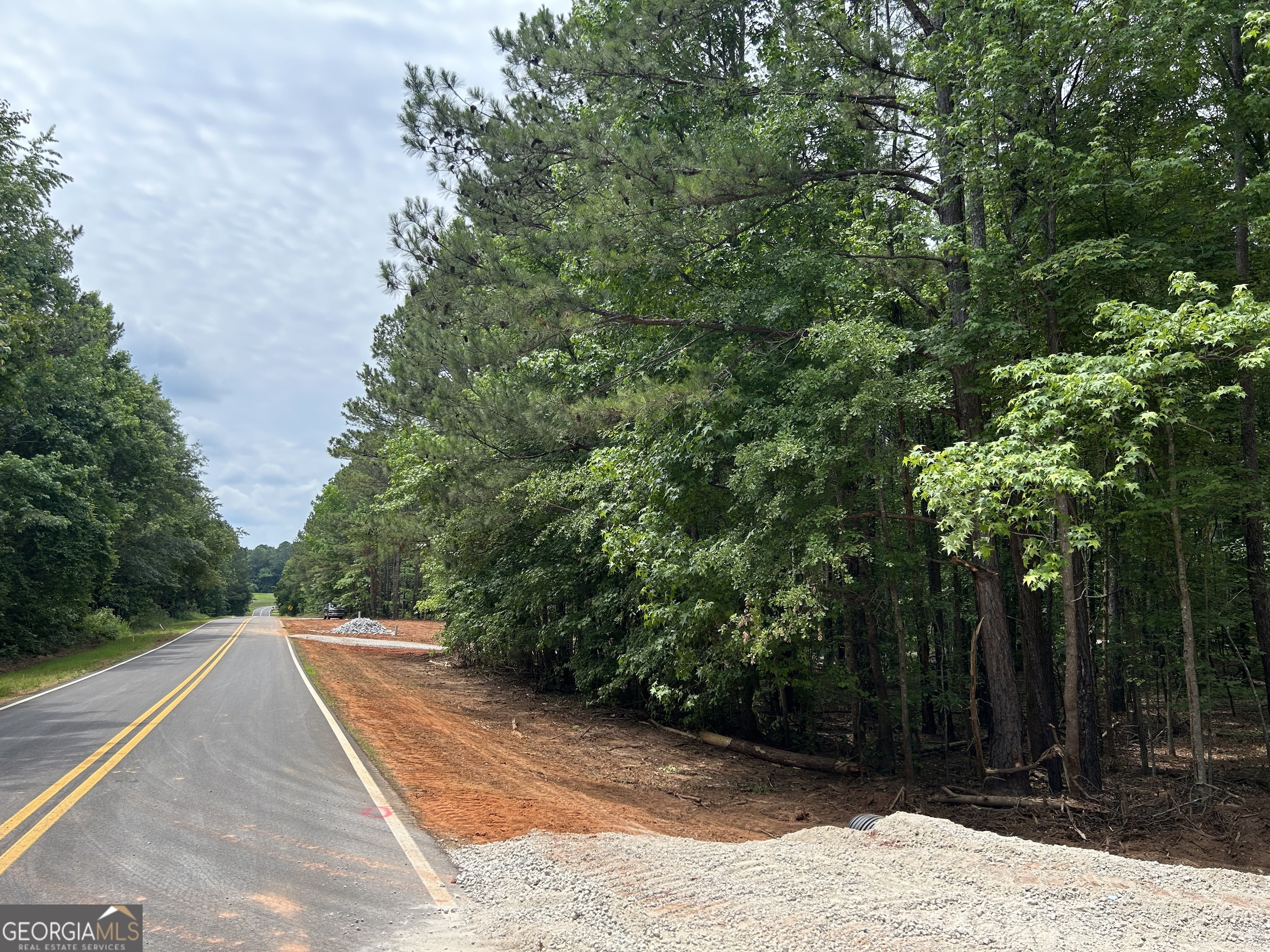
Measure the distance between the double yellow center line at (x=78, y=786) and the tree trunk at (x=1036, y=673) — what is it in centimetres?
1234

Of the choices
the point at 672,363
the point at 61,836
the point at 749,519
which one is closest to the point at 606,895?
the point at 61,836

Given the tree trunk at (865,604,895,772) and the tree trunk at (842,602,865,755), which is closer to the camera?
the tree trunk at (865,604,895,772)

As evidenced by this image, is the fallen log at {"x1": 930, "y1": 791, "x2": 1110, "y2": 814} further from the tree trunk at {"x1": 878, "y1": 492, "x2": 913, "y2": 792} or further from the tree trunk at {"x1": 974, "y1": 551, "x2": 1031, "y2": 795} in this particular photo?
the tree trunk at {"x1": 878, "y1": 492, "x2": 913, "y2": 792}

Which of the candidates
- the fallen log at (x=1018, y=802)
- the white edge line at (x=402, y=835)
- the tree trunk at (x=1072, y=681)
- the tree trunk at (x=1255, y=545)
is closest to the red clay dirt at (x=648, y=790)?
the fallen log at (x=1018, y=802)

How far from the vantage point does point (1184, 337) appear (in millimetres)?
7184

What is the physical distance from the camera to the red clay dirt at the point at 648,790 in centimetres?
754

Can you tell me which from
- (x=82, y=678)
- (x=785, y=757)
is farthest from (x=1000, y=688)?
(x=82, y=678)

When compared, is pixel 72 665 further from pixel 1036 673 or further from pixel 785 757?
pixel 1036 673

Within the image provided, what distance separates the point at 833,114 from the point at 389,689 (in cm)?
1481

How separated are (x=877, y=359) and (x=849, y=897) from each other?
6.49 meters

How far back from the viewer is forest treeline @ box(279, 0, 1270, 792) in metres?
8.52

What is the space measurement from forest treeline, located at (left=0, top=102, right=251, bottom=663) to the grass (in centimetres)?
98

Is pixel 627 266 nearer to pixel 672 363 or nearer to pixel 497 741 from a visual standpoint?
pixel 672 363

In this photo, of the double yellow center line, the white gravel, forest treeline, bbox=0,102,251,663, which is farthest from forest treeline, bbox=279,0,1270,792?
forest treeline, bbox=0,102,251,663
